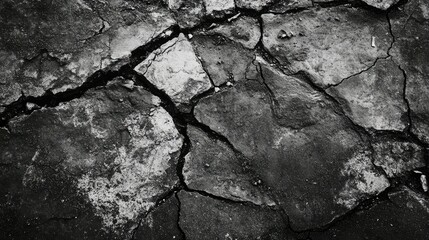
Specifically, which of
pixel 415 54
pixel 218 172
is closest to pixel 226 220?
pixel 218 172

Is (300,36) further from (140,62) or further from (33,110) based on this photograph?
(33,110)

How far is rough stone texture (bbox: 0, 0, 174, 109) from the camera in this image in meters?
1.89

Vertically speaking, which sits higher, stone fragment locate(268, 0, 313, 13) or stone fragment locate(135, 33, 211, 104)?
stone fragment locate(268, 0, 313, 13)

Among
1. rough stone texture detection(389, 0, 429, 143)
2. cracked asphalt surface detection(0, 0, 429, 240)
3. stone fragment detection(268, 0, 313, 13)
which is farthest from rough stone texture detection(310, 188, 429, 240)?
stone fragment detection(268, 0, 313, 13)

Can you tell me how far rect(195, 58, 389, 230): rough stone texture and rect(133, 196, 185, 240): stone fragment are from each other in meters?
0.53

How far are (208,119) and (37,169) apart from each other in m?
1.03

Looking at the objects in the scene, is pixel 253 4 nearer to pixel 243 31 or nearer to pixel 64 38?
pixel 243 31

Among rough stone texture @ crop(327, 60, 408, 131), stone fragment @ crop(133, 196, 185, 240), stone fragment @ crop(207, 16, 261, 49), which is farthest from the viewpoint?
stone fragment @ crop(207, 16, 261, 49)

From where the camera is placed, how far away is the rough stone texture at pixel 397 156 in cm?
181

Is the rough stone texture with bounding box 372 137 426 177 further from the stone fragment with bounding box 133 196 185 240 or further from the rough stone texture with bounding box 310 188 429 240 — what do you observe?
the stone fragment with bounding box 133 196 185 240

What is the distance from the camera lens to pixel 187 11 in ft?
6.66

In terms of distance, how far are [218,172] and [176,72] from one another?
2.19 feet

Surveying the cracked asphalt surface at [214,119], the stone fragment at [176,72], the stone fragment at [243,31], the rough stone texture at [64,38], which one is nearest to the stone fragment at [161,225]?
the cracked asphalt surface at [214,119]

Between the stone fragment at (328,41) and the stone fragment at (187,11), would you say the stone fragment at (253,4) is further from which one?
the stone fragment at (187,11)
